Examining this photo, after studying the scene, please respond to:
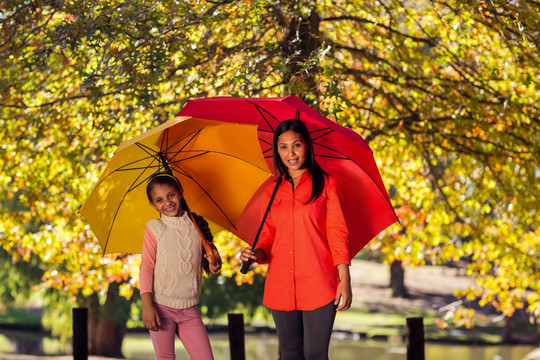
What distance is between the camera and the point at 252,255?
4.04 meters

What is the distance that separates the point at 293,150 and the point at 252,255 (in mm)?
650

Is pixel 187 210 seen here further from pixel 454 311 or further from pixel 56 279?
pixel 454 311

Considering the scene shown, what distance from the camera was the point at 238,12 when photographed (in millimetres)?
6949

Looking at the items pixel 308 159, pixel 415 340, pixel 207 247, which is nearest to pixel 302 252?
pixel 308 159

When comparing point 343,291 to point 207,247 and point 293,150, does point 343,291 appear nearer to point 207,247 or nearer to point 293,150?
point 293,150

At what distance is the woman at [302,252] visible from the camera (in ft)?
12.8

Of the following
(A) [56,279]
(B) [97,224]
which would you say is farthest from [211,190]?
(A) [56,279]

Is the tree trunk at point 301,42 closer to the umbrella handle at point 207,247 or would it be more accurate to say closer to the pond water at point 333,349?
the umbrella handle at point 207,247

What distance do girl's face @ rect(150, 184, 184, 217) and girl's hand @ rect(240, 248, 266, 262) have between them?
0.60 metres

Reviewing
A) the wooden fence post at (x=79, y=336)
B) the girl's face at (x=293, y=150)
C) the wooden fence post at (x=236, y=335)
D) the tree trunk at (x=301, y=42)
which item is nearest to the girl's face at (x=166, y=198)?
the girl's face at (x=293, y=150)

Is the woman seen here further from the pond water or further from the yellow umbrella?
the pond water

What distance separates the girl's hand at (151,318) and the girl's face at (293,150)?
1161mm

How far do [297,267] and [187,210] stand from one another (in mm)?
889

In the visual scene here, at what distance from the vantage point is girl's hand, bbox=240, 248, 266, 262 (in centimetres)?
401
